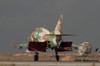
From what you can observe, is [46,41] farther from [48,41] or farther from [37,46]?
[37,46]

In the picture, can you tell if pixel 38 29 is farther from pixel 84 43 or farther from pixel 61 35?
pixel 84 43

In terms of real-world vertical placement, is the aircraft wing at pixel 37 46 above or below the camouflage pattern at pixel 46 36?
below

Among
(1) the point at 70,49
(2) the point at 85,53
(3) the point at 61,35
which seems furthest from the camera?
(2) the point at 85,53

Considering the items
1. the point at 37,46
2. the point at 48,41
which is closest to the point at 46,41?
the point at 48,41

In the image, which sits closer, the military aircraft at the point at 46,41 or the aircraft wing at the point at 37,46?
the military aircraft at the point at 46,41

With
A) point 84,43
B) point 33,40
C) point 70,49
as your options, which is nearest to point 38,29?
point 33,40

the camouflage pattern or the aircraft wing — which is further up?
the camouflage pattern

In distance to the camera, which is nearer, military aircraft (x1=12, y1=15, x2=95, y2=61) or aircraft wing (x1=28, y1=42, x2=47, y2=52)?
military aircraft (x1=12, y1=15, x2=95, y2=61)

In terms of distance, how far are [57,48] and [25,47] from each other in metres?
5.69

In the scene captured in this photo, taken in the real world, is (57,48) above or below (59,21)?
below

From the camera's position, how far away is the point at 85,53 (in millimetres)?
82188

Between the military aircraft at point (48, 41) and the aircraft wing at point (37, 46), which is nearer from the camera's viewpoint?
the military aircraft at point (48, 41)

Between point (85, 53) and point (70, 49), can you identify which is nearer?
point (70, 49)

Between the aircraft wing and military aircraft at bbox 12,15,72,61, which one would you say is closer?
military aircraft at bbox 12,15,72,61
